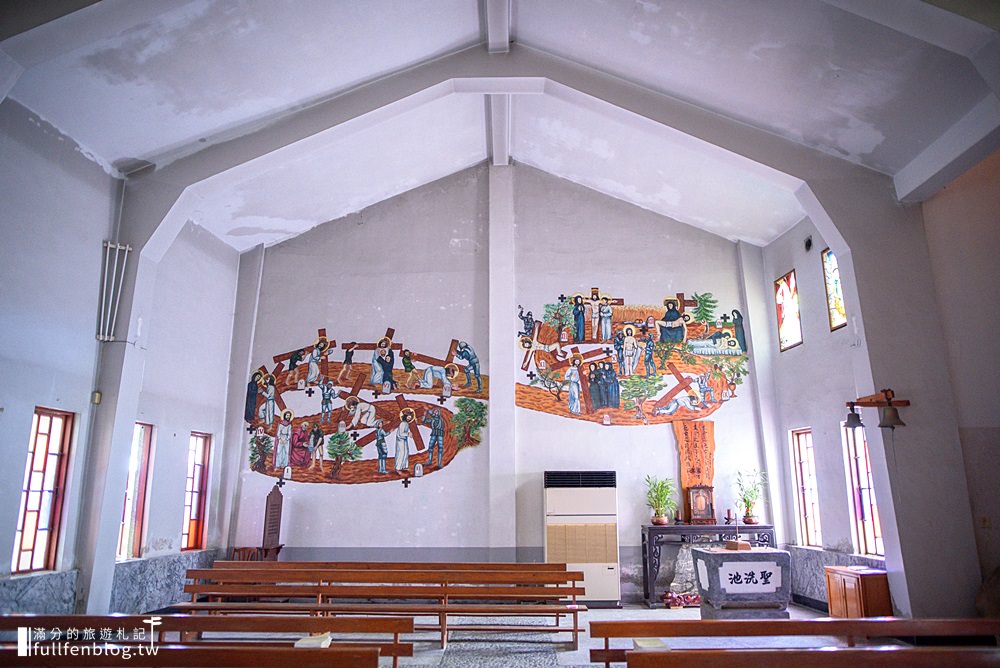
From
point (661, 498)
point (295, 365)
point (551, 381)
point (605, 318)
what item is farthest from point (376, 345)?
point (661, 498)

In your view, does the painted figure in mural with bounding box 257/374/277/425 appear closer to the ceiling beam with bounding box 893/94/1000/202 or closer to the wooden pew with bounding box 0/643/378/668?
the wooden pew with bounding box 0/643/378/668

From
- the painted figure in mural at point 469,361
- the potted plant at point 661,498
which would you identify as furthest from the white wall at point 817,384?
the painted figure in mural at point 469,361

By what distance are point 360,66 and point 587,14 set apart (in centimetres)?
253

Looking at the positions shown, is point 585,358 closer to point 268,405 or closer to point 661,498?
point 661,498

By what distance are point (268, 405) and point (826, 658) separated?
8.61 meters

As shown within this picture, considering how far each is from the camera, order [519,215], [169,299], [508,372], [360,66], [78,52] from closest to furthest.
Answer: [78,52] → [360,66] → [169,299] → [508,372] → [519,215]

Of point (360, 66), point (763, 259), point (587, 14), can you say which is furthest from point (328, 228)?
point (763, 259)

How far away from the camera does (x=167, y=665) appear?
336 centimetres

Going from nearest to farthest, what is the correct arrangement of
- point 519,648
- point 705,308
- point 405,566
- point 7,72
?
point 7,72
point 519,648
point 405,566
point 705,308

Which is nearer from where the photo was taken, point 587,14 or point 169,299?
point 587,14

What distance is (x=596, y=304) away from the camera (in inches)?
411

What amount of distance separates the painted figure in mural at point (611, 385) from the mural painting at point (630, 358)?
14mm

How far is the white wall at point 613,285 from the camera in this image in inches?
389

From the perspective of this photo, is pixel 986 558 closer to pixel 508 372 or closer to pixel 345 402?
pixel 508 372
